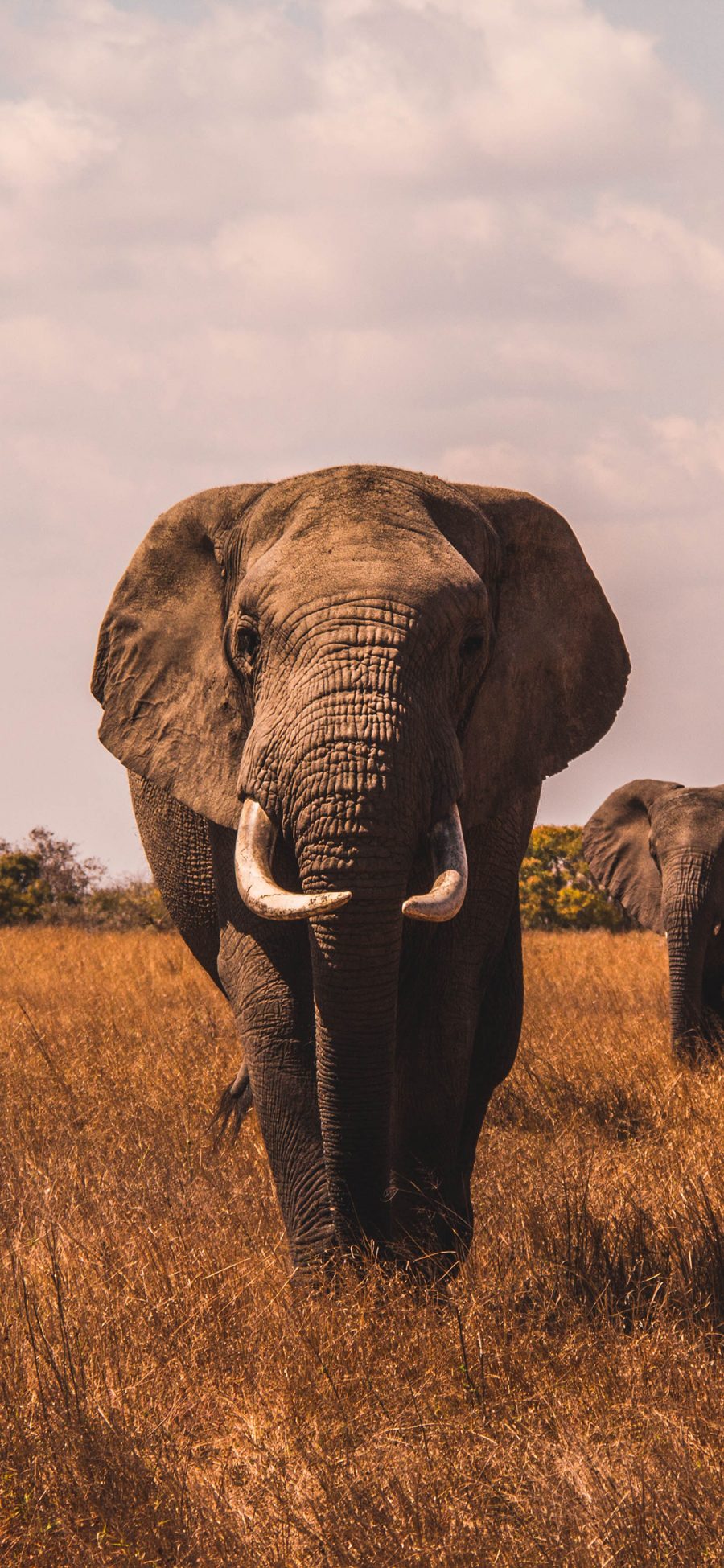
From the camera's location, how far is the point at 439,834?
15.7 feet

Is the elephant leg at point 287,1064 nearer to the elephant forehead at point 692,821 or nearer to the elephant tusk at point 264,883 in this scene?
the elephant tusk at point 264,883

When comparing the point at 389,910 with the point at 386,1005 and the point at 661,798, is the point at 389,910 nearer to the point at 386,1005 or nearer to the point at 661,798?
the point at 386,1005

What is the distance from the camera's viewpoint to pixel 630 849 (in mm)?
14828

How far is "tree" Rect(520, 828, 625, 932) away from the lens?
27625 millimetres

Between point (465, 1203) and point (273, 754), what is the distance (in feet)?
6.53

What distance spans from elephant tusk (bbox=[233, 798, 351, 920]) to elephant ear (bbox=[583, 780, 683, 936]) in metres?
9.79

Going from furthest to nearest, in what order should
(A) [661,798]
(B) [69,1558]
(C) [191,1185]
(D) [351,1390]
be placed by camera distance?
(A) [661,798]
(C) [191,1185]
(D) [351,1390]
(B) [69,1558]

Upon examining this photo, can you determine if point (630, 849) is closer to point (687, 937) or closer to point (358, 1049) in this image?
point (687, 937)

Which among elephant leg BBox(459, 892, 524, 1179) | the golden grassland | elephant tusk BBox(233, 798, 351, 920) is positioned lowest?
the golden grassland

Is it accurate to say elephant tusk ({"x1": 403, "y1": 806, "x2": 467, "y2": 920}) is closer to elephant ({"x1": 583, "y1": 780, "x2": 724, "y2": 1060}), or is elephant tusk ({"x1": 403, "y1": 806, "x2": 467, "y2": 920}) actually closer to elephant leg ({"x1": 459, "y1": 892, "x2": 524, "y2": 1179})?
elephant leg ({"x1": 459, "y1": 892, "x2": 524, "y2": 1179})

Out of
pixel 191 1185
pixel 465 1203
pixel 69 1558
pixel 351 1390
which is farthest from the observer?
pixel 191 1185

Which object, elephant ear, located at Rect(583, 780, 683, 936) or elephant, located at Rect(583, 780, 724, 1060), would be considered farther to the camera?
elephant ear, located at Rect(583, 780, 683, 936)

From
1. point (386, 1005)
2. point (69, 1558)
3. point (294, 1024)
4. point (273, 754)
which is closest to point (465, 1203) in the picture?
point (294, 1024)

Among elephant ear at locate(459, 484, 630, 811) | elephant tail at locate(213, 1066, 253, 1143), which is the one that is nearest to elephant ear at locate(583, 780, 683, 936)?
elephant tail at locate(213, 1066, 253, 1143)
